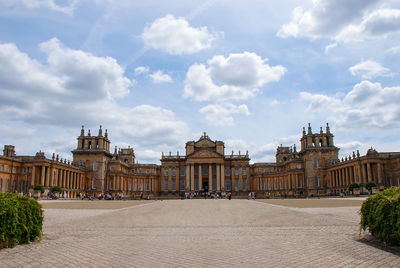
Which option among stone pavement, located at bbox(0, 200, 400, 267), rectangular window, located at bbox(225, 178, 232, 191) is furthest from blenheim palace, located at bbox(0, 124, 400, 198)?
stone pavement, located at bbox(0, 200, 400, 267)

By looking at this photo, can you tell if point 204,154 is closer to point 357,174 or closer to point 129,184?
point 129,184

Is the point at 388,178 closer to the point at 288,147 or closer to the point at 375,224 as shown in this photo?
the point at 288,147

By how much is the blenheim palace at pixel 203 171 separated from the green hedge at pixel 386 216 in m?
54.7

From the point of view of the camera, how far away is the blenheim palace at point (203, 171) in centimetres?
6131

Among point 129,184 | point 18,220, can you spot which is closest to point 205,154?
point 129,184

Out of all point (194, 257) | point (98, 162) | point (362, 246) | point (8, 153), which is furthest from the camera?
point (98, 162)

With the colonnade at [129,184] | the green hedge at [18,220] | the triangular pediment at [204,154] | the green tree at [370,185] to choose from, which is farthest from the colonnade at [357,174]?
the green hedge at [18,220]

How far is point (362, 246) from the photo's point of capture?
32.1 feet

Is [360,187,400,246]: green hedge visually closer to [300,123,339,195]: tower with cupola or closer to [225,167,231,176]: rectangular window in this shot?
[300,123,339,195]: tower with cupola

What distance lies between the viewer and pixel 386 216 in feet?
31.6

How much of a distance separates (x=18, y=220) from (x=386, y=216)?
11.2 m

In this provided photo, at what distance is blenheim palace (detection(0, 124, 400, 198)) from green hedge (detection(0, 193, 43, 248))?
54.9 m

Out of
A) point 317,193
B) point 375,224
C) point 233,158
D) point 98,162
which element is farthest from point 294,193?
point 375,224

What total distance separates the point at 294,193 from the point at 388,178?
920 inches
